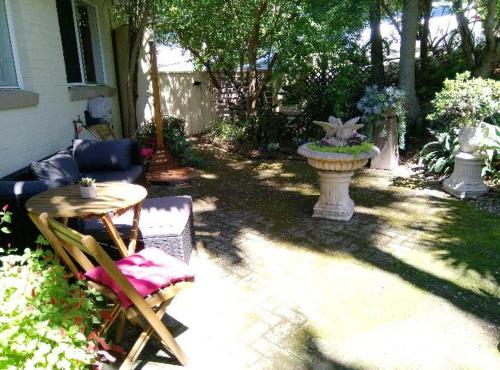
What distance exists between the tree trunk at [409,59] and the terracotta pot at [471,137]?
6.60ft

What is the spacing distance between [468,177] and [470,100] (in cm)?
92

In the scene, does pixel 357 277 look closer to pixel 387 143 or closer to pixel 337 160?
pixel 337 160

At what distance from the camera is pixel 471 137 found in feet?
15.6

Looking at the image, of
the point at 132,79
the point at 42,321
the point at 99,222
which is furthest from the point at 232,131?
the point at 42,321

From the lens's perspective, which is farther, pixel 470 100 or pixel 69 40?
pixel 69 40

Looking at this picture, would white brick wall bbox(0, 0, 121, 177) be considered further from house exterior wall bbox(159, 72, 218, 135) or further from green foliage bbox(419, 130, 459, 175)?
green foliage bbox(419, 130, 459, 175)

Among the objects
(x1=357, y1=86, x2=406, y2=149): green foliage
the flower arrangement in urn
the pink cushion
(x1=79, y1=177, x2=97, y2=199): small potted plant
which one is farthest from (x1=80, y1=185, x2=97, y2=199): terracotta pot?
(x1=357, y1=86, x2=406, y2=149): green foliage

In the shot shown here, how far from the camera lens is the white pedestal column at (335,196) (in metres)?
4.20

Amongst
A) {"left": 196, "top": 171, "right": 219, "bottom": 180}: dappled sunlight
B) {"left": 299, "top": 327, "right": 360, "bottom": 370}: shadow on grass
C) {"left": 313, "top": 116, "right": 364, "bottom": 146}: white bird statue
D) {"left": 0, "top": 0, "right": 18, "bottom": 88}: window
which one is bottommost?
{"left": 299, "top": 327, "right": 360, "bottom": 370}: shadow on grass

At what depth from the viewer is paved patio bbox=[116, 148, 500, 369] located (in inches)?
90.8

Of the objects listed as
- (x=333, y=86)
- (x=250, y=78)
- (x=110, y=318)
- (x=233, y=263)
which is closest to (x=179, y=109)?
(x=250, y=78)

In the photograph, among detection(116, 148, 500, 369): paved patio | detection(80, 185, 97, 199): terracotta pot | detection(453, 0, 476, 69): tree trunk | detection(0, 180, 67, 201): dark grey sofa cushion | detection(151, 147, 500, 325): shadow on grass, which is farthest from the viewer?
detection(453, 0, 476, 69): tree trunk

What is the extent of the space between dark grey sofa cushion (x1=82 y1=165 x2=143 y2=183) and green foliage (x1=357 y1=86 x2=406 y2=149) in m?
3.54

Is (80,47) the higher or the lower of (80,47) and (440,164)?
the higher
